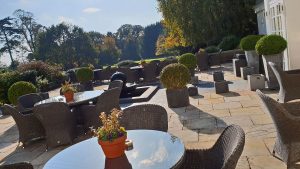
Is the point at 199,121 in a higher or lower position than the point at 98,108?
lower

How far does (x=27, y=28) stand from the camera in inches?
1523

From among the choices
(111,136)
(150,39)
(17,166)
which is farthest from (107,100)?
(150,39)

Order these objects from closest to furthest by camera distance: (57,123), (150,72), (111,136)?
1. (111,136)
2. (57,123)
3. (150,72)

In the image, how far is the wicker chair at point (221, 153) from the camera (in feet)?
6.34

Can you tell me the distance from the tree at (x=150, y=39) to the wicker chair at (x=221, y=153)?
53.5 m

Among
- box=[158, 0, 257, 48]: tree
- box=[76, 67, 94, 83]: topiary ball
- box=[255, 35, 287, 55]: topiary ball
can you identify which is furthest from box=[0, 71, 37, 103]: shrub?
box=[158, 0, 257, 48]: tree

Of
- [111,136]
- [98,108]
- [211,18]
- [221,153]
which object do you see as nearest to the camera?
[111,136]

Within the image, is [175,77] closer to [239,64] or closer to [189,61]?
[239,64]

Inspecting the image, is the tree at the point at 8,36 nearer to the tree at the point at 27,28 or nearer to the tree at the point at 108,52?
the tree at the point at 27,28

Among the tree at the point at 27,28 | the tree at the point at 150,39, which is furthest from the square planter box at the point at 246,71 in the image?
the tree at the point at 150,39

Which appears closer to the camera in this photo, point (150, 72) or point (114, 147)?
point (114, 147)

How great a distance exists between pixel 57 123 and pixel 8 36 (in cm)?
3687

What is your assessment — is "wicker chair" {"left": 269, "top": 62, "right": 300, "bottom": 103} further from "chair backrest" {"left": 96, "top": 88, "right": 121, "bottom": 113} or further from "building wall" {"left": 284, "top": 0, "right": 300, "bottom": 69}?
"building wall" {"left": 284, "top": 0, "right": 300, "bottom": 69}

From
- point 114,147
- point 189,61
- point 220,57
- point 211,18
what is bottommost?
point 220,57
